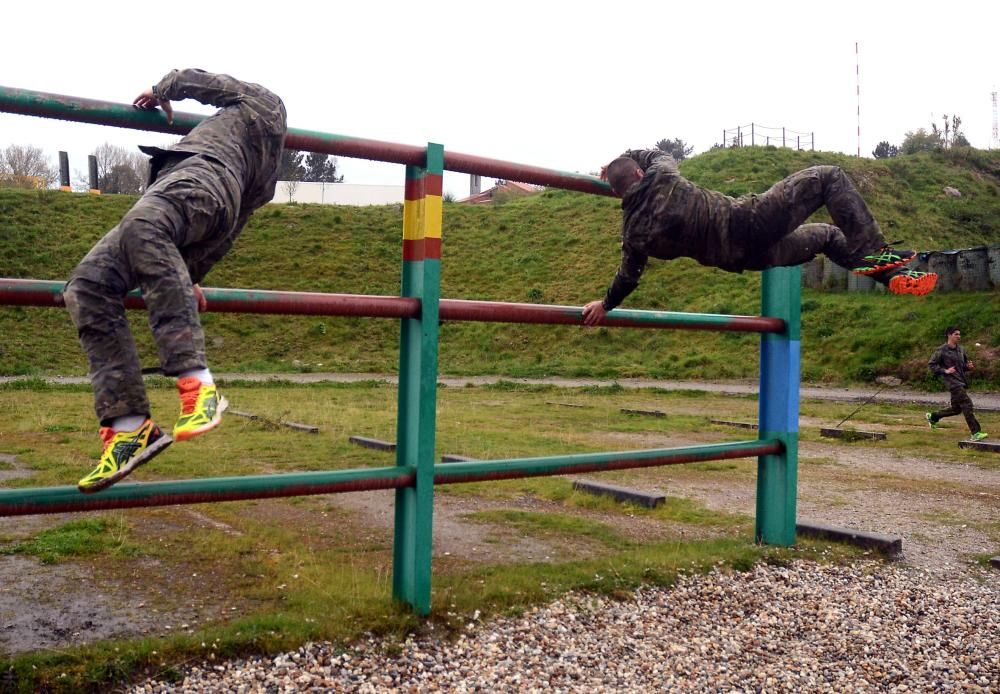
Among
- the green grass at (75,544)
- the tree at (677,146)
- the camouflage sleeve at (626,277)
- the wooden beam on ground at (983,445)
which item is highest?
the tree at (677,146)

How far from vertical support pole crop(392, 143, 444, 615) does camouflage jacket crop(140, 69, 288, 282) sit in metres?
0.61

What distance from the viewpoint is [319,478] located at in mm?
2682

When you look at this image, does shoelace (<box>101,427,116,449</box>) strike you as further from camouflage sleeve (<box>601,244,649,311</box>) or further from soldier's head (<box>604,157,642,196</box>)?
soldier's head (<box>604,157,642,196</box>)

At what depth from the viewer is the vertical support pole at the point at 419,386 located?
293cm

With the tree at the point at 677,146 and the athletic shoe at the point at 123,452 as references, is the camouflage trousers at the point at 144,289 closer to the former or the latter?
the athletic shoe at the point at 123,452

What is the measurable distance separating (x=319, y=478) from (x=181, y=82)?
1.23 m

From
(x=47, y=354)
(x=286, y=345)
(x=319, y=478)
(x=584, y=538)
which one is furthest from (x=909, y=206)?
(x=319, y=478)

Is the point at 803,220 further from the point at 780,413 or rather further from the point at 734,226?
the point at 780,413

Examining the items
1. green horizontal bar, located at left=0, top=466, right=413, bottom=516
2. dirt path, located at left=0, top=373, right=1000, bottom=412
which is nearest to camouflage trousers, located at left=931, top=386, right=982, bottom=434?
dirt path, located at left=0, top=373, right=1000, bottom=412

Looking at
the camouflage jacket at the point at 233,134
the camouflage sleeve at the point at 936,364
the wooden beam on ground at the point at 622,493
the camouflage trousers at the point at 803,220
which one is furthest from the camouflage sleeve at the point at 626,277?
the camouflage sleeve at the point at 936,364

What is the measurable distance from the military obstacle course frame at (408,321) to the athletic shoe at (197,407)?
0.41 m

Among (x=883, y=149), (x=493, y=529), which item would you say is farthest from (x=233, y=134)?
(x=883, y=149)

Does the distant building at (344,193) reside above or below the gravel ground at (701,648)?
above

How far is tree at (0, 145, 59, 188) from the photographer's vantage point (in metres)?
30.0
